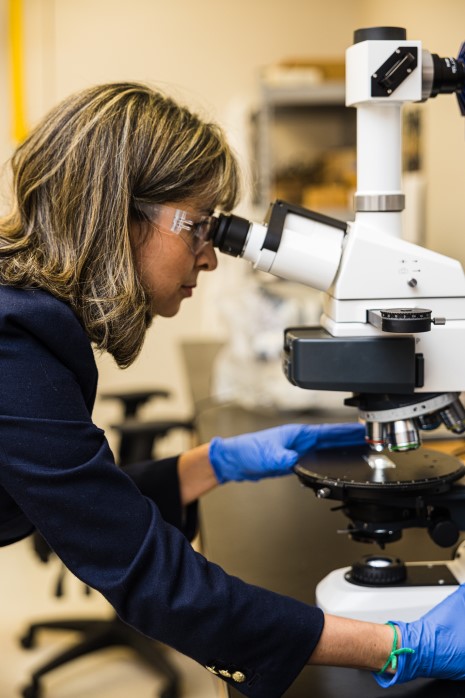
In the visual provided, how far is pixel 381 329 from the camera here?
0.98m

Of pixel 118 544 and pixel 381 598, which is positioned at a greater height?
pixel 118 544

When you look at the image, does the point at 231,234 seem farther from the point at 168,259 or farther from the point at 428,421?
the point at 428,421

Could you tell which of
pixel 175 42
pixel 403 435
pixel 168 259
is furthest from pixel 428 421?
pixel 175 42

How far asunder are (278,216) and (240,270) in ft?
7.50

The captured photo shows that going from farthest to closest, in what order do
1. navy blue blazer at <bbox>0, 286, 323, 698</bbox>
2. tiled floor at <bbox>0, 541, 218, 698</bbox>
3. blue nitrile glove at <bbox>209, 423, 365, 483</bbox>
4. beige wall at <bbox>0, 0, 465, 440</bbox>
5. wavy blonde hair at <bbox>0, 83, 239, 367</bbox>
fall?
beige wall at <bbox>0, 0, 465, 440</bbox>
tiled floor at <bbox>0, 541, 218, 698</bbox>
blue nitrile glove at <bbox>209, 423, 365, 483</bbox>
wavy blonde hair at <bbox>0, 83, 239, 367</bbox>
navy blue blazer at <bbox>0, 286, 323, 698</bbox>

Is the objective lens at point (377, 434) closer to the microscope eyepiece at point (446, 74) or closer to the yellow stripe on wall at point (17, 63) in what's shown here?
the microscope eyepiece at point (446, 74)

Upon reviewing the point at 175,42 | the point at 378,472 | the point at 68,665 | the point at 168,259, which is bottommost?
the point at 68,665

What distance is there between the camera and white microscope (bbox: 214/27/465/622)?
1031 millimetres

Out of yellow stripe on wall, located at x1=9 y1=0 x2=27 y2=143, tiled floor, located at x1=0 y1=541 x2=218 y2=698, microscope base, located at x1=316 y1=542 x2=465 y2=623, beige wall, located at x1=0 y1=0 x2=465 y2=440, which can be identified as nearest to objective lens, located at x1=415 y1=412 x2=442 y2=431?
microscope base, located at x1=316 y1=542 x2=465 y2=623

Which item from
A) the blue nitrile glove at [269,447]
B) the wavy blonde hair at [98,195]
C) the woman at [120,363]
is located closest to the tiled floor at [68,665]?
the blue nitrile glove at [269,447]

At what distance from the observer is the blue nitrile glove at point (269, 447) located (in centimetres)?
142

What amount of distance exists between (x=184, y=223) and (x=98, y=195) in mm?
133

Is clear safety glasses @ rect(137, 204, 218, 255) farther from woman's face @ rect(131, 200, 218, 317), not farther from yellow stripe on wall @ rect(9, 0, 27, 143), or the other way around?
yellow stripe on wall @ rect(9, 0, 27, 143)

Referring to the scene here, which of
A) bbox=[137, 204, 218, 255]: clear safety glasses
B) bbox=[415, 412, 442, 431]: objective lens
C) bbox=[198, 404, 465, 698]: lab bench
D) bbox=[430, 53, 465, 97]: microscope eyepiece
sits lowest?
bbox=[198, 404, 465, 698]: lab bench
